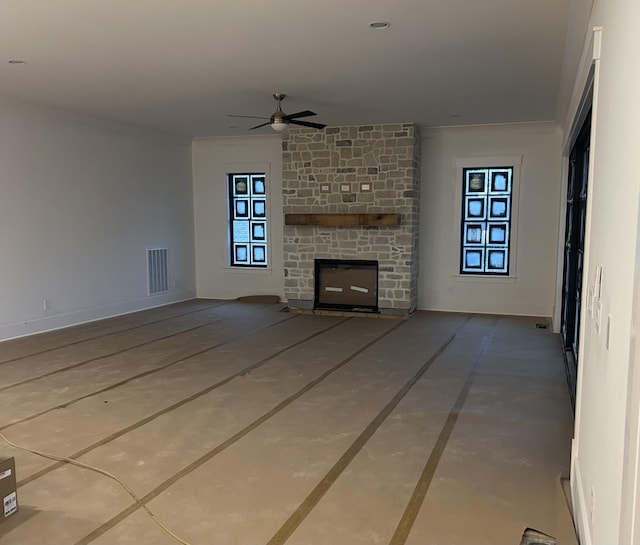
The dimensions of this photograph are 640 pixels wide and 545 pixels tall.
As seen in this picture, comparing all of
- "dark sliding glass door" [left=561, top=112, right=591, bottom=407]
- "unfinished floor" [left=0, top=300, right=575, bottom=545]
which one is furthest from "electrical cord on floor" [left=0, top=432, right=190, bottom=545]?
"dark sliding glass door" [left=561, top=112, right=591, bottom=407]

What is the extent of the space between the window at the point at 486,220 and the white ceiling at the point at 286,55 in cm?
125

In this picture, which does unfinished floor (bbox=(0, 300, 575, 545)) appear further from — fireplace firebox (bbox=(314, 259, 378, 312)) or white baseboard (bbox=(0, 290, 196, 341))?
fireplace firebox (bbox=(314, 259, 378, 312))

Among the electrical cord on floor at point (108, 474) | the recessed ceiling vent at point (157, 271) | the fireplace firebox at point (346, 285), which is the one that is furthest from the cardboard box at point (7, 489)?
the recessed ceiling vent at point (157, 271)

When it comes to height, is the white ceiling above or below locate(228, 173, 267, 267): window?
above

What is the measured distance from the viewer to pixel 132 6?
354 centimetres

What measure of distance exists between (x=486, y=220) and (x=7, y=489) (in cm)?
712

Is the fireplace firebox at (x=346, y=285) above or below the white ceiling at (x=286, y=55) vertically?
below

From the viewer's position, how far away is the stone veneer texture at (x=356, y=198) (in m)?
7.90

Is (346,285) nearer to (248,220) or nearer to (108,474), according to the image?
(248,220)

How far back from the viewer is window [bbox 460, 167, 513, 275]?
804 centimetres

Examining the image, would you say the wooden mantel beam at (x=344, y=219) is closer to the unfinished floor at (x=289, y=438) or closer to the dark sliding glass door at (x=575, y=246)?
A: the unfinished floor at (x=289, y=438)

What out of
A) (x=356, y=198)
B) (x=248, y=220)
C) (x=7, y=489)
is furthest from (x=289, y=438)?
(x=248, y=220)

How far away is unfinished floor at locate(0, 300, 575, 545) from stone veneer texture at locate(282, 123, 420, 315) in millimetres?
1971

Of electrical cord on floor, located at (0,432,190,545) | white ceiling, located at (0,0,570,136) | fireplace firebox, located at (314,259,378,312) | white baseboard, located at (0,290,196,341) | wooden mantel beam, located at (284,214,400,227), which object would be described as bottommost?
electrical cord on floor, located at (0,432,190,545)
